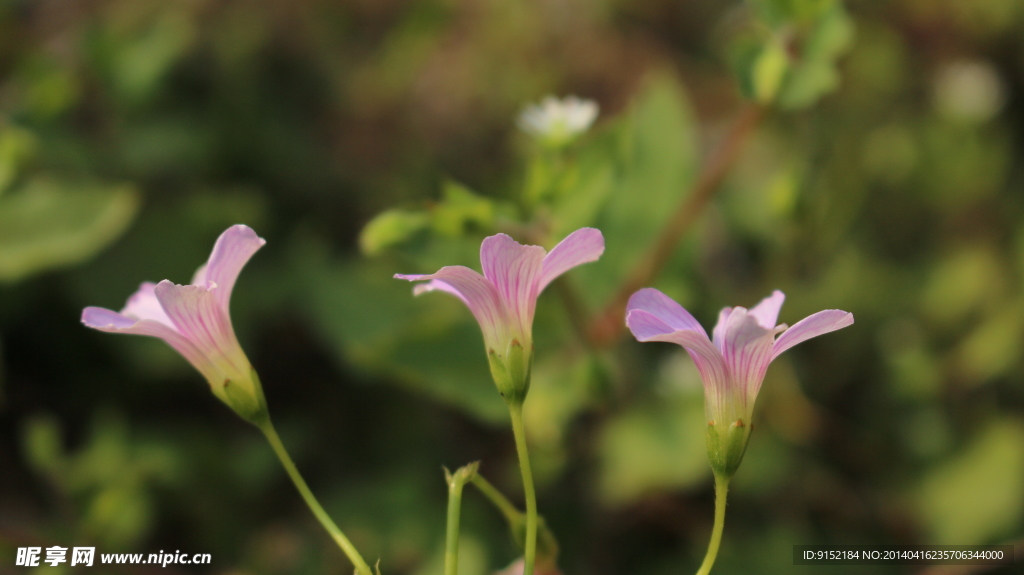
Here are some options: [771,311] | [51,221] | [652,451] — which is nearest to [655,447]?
[652,451]

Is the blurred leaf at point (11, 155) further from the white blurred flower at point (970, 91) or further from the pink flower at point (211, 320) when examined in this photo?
the white blurred flower at point (970, 91)

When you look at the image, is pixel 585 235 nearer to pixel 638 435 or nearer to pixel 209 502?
pixel 638 435

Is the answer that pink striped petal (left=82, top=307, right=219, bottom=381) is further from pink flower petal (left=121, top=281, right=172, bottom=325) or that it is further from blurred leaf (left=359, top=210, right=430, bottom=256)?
blurred leaf (left=359, top=210, right=430, bottom=256)

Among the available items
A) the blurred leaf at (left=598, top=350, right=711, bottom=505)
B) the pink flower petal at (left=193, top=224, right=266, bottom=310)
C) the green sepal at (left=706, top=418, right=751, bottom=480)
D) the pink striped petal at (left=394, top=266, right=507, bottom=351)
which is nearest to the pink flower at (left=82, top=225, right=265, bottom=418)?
the pink flower petal at (left=193, top=224, right=266, bottom=310)

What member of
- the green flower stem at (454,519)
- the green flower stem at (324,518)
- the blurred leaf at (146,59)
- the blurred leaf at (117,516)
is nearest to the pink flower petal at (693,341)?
the green flower stem at (454,519)

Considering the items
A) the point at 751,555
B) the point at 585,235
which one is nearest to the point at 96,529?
the point at 585,235
